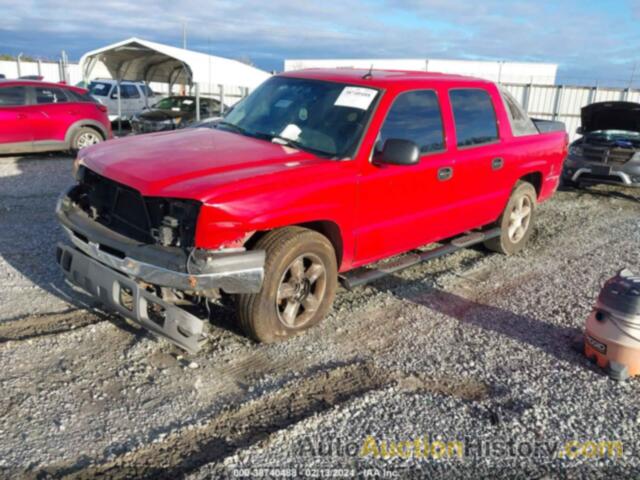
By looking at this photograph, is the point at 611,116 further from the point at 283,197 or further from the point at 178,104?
the point at 178,104

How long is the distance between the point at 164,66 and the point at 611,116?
480 inches

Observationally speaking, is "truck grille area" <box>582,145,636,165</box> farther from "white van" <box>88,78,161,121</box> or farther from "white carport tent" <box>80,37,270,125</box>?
"white van" <box>88,78,161,121</box>

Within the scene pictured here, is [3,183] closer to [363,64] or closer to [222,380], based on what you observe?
[222,380]

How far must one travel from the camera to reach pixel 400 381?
3.65 meters

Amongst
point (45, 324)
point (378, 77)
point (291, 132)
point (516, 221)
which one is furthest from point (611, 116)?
point (45, 324)

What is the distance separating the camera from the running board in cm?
438

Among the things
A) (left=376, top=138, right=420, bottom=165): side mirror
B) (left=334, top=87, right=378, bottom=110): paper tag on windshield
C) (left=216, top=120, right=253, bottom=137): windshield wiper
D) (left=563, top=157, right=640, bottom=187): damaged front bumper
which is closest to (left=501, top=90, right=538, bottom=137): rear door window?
(left=334, top=87, right=378, bottom=110): paper tag on windshield

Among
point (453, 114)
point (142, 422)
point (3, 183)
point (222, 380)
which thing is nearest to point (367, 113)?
point (453, 114)

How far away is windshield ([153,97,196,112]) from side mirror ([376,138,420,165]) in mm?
12820

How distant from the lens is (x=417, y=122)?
467cm

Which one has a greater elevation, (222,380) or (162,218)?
(162,218)

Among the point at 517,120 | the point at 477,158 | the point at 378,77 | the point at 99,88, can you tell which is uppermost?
the point at 378,77

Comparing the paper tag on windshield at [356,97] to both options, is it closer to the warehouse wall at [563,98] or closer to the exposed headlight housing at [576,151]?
the exposed headlight housing at [576,151]

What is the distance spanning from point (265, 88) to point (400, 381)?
9.80 feet
